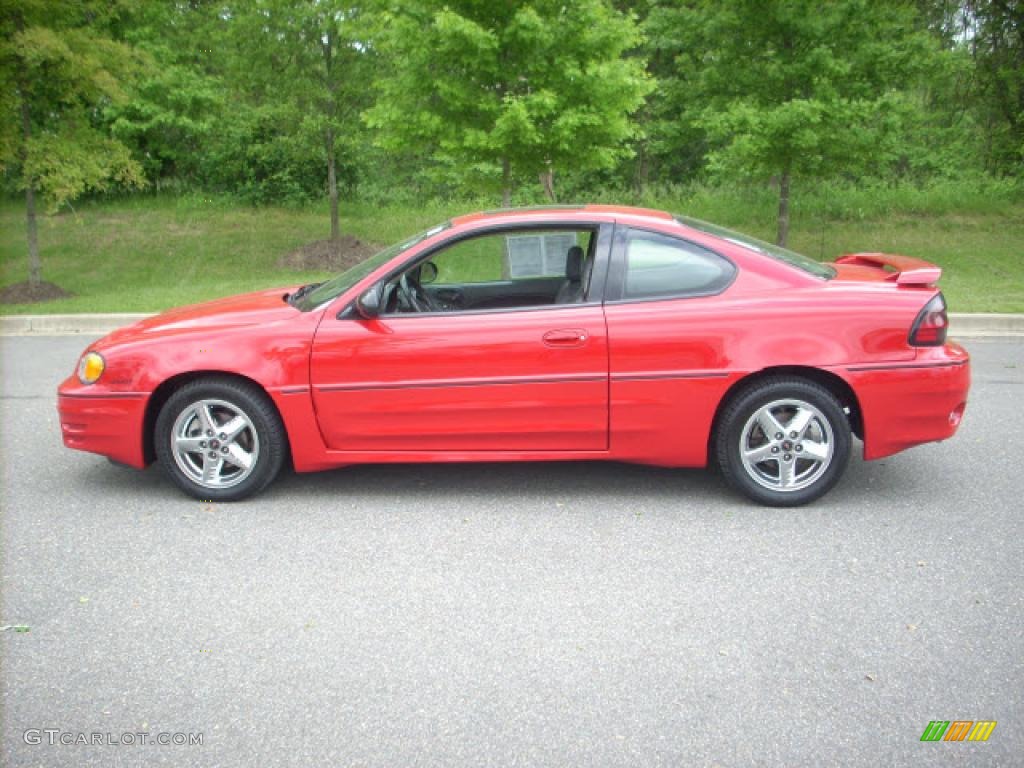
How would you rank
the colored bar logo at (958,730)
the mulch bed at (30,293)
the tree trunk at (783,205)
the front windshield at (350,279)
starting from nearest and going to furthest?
1. the colored bar logo at (958,730)
2. the front windshield at (350,279)
3. the mulch bed at (30,293)
4. the tree trunk at (783,205)

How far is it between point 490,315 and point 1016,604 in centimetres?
273

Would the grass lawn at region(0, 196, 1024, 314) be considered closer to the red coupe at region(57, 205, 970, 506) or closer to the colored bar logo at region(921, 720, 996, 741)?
the red coupe at region(57, 205, 970, 506)

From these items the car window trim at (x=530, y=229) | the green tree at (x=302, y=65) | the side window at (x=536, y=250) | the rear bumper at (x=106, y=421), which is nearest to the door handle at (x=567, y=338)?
the car window trim at (x=530, y=229)

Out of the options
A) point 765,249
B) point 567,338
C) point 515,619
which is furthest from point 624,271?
point 515,619

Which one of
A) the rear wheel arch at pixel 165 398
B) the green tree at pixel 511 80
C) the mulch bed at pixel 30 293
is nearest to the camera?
the rear wheel arch at pixel 165 398

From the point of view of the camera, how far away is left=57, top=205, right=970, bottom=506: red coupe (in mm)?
4594

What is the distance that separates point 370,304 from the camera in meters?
4.69

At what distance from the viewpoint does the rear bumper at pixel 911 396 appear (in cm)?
457

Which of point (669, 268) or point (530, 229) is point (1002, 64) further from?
point (530, 229)

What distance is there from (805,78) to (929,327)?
10.2m

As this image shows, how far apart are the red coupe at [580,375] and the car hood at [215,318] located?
0.03 m

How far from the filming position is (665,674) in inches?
124

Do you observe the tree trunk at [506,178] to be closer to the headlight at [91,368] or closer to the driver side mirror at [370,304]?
the driver side mirror at [370,304]

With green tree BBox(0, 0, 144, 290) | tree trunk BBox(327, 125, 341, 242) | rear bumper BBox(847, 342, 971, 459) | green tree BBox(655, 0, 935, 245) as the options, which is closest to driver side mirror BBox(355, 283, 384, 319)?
rear bumper BBox(847, 342, 971, 459)
